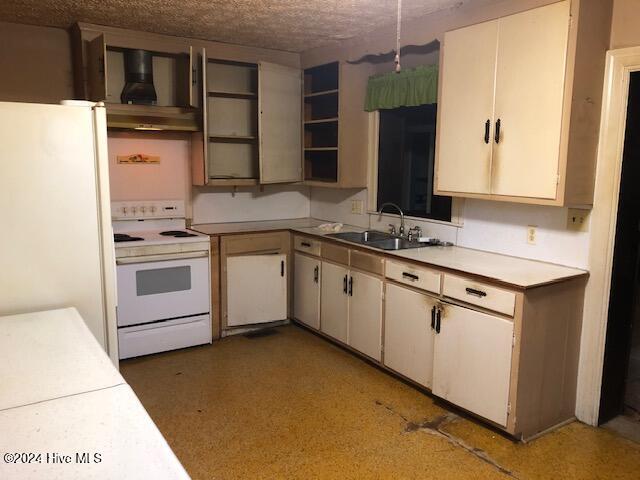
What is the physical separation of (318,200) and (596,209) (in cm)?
273

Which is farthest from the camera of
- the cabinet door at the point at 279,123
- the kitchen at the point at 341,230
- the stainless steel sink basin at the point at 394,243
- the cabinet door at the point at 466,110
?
the cabinet door at the point at 279,123

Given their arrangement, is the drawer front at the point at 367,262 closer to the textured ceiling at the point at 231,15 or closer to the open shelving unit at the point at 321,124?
the open shelving unit at the point at 321,124

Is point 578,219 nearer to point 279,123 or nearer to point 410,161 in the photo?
point 410,161

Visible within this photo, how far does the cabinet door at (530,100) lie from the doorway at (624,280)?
406 mm

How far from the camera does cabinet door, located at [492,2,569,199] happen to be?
256cm

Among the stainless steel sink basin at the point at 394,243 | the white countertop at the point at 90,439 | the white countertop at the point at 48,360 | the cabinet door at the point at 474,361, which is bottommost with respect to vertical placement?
the cabinet door at the point at 474,361

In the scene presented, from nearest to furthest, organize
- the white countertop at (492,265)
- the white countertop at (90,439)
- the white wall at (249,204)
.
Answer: the white countertop at (90,439) < the white countertop at (492,265) < the white wall at (249,204)

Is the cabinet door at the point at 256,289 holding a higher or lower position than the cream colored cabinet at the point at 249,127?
lower

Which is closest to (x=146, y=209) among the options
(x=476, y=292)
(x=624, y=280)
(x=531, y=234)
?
(x=476, y=292)

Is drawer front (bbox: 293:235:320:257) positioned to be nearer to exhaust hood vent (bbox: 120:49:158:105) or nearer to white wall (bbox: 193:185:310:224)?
white wall (bbox: 193:185:310:224)

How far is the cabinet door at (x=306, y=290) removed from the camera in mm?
4180

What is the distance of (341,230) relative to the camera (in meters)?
4.39

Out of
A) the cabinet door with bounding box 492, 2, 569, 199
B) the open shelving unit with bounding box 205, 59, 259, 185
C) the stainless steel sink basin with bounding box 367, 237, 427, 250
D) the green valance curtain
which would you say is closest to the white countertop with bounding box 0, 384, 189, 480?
the cabinet door with bounding box 492, 2, 569, 199

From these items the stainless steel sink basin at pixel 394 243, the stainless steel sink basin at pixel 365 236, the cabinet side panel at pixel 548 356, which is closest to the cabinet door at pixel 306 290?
the stainless steel sink basin at pixel 365 236
